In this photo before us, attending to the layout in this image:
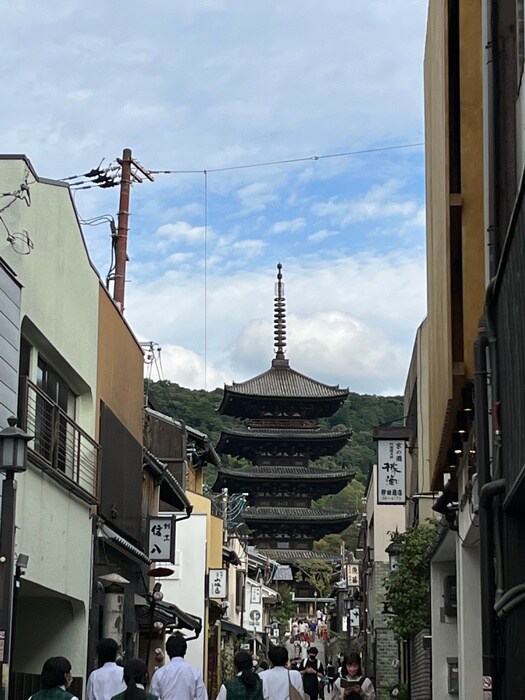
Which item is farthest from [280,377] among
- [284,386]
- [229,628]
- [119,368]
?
[119,368]

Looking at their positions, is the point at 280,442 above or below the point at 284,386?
below

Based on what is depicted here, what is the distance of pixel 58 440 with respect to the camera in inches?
648

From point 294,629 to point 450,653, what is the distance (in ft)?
218

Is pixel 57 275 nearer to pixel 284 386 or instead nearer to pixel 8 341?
pixel 8 341

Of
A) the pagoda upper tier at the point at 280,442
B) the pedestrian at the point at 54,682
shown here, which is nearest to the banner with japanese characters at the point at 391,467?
the pedestrian at the point at 54,682

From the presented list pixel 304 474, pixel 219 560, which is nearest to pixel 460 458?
pixel 219 560

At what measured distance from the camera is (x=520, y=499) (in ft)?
28.8

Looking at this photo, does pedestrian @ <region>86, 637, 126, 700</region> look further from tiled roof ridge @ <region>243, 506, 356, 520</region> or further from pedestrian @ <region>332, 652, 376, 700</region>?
tiled roof ridge @ <region>243, 506, 356, 520</region>

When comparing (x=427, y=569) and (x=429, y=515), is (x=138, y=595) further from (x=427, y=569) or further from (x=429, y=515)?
(x=429, y=515)

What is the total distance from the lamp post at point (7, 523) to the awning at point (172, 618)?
1472cm

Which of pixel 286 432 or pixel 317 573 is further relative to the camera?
pixel 317 573

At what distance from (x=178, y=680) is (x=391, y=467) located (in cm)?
2074

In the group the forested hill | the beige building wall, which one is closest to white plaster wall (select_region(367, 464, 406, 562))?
the beige building wall

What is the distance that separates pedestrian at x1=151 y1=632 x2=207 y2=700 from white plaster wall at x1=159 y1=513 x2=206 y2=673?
24.7 meters
